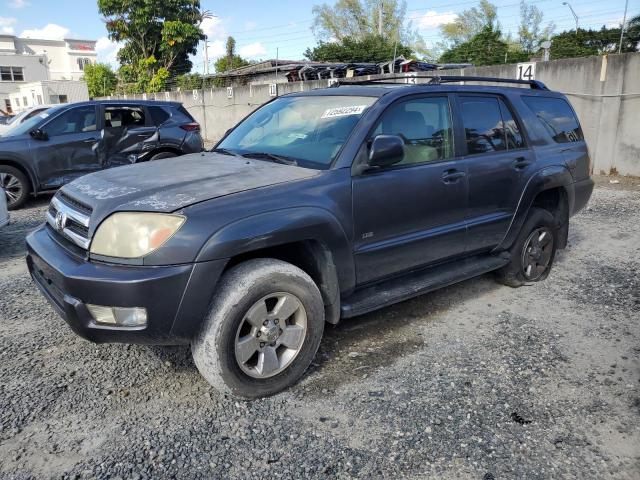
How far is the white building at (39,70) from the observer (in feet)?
143

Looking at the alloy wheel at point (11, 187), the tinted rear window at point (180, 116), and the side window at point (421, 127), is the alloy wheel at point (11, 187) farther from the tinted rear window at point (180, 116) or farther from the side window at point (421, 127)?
the side window at point (421, 127)

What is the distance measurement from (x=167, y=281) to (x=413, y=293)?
1.79 m

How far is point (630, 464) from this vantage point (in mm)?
2488

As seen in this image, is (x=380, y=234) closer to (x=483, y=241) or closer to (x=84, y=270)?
(x=483, y=241)

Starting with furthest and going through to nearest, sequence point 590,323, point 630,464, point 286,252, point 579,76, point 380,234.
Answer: point 579,76
point 590,323
point 380,234
point 286,252
point 630,464

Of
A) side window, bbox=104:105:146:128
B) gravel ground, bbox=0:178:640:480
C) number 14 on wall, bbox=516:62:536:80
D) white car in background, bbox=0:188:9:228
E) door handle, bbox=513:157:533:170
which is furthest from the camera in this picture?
number 14 on wall, bbox=516:62:536:80

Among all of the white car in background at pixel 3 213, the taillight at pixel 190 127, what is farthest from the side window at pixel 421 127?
the taillight at pixel 190 127

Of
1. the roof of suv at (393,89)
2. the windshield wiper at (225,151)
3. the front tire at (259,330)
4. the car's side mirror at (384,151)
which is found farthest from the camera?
the windshield wiper at (225,151)

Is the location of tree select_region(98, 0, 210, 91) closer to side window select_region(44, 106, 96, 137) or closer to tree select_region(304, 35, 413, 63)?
tree select_region(304, 35, 413, 63)

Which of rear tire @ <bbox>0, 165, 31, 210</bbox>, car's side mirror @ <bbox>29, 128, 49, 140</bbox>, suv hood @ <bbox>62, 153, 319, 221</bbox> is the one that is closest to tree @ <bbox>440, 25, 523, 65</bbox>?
car's side mirror @ <bbox>29, 128, 49, 140</bbox>

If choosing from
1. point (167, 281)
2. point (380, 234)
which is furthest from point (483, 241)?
point (167, 281)

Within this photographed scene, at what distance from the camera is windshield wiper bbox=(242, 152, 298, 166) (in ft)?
11.3

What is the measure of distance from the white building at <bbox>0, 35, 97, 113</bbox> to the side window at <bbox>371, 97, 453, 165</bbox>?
46145mm

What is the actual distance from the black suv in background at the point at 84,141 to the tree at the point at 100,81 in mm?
38445
